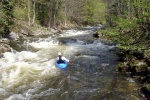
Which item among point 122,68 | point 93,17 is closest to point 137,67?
point 122,68

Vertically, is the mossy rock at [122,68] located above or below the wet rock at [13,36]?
below

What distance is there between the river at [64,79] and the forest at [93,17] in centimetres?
165

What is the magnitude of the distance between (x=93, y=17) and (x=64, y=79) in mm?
58168

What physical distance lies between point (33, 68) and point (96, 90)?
5404 mm

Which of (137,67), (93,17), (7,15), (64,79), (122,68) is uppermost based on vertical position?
(93,17)

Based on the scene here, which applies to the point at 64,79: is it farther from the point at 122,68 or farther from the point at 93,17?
the point at 93,17

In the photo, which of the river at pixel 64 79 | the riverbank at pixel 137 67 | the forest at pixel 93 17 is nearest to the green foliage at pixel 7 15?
the forest at pixel 93 17

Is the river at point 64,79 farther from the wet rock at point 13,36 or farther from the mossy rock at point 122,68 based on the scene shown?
the wet rock at point 13,36

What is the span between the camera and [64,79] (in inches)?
524

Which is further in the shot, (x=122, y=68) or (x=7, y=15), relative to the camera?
(x=7, y=15)

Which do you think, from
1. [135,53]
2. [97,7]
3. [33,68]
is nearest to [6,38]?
[33,68]

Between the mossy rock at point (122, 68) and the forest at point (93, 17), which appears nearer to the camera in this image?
the forest at point (93, 17)

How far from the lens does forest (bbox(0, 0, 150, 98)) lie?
1065 centimetres

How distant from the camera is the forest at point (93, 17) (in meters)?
10.6
